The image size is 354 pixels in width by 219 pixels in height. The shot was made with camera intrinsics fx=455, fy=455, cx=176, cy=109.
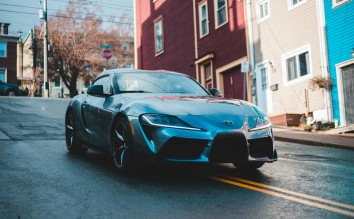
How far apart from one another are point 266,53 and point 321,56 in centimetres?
339

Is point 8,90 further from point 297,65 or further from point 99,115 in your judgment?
point 99,115

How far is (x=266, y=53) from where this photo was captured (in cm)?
1894

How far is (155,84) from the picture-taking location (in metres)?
7.01

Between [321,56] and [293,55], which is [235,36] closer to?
[293,55]

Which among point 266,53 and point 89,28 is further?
point 89,28

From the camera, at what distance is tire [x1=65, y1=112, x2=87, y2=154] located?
801cm

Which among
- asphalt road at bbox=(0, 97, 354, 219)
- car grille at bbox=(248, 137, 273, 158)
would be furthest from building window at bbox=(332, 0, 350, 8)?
car grille at bbox=(248, 137, 273, 158)

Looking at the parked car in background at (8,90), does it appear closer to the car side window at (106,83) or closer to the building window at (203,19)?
the building window at (203,19)

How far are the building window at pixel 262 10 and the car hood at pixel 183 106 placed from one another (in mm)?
13901

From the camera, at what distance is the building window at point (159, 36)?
28359mm

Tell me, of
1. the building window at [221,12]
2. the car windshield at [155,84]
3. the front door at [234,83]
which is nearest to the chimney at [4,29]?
the building window at [221,12]

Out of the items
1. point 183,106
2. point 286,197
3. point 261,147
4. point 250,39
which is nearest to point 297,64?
point 250,39

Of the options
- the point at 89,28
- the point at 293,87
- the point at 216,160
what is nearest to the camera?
the point at 216,160

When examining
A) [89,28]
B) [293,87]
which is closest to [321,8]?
[293,87]
